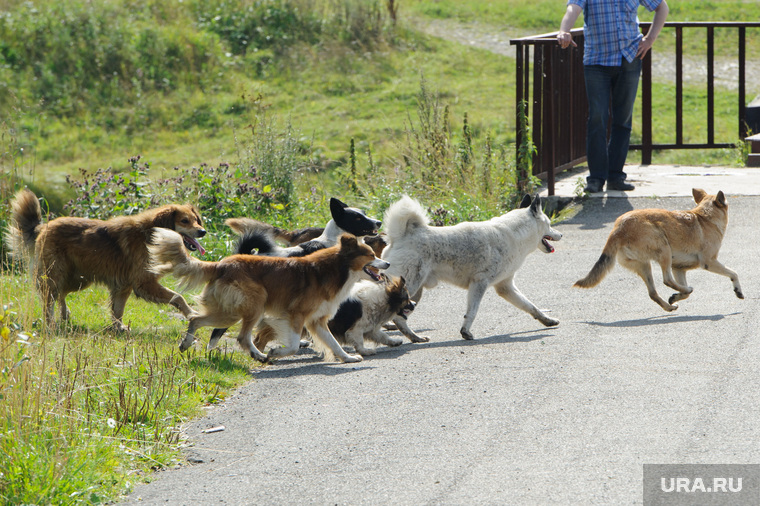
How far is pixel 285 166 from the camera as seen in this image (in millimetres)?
11820

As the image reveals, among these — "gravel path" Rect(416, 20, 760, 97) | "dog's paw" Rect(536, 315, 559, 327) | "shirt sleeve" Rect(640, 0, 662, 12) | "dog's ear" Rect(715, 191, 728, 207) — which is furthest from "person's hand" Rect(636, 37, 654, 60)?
"gravel path" Rect(416, 20, 760, 97)

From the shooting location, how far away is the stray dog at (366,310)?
7.29 meters

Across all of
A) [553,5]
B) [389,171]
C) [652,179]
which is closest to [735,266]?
[652,179]

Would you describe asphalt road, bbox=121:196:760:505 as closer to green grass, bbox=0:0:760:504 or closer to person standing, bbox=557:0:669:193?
green grass, bbox=0:0:760:504

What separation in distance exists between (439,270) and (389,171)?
782 centimetres

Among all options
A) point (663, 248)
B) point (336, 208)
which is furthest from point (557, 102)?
point (336, 208)

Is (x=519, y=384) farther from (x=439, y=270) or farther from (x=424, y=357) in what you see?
(x=439, y=270)

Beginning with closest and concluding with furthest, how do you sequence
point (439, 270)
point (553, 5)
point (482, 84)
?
1. point (439, 270)
2. point (482, 84)
3. point (553, 5)

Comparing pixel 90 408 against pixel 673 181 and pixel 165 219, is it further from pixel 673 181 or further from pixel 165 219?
pixel 673 181

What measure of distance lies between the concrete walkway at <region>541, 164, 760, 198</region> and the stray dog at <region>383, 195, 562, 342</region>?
419cm

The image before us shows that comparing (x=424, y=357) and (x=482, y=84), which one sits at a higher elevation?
(x=482, y=84)

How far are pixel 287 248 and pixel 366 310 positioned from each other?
4.00 feet

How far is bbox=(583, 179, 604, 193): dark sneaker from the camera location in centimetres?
1189

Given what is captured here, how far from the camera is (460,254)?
7809mm
